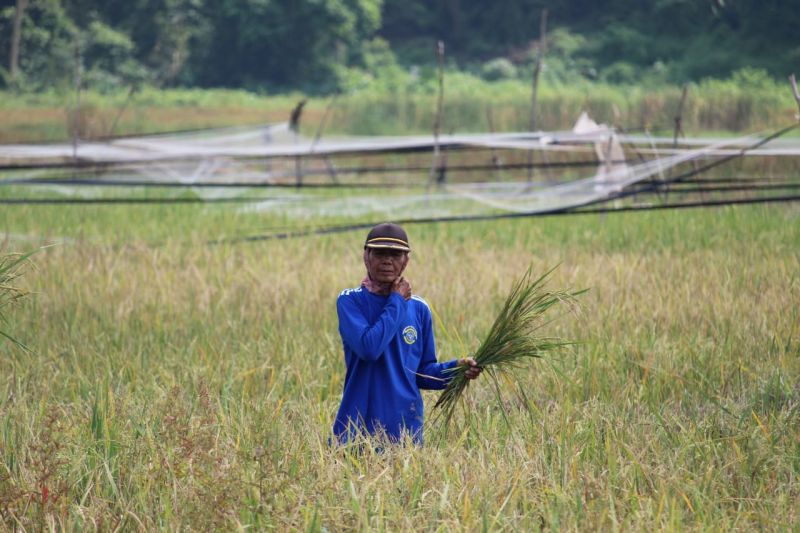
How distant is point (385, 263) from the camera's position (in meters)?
2.61

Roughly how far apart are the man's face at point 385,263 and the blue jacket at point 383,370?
0.05 meters

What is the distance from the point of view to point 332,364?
4.08 metres

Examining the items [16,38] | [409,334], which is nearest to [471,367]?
[409,334]

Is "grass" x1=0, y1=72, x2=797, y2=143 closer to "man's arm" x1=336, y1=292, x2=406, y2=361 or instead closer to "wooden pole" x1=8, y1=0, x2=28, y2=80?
"wooden pole" x1=8, y1=0, x2=28, y2=80

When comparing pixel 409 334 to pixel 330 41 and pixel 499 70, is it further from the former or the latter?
pixel 330 41

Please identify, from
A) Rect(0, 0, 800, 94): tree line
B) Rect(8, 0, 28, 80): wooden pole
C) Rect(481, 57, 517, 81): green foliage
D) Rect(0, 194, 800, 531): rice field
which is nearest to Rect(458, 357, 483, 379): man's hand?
Rect(0, 194, 800, 531): rice field

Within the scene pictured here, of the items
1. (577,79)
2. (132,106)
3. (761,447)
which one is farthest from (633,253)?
(577,79)

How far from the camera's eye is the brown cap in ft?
8.46

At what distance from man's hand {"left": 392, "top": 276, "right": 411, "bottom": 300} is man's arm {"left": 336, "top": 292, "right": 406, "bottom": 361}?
2 centimetres

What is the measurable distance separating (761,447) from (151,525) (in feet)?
4.67

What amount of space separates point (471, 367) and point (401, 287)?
28 centimetres

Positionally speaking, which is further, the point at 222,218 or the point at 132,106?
the point at 132,106

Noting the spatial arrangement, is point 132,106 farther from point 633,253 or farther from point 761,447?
point 761,447

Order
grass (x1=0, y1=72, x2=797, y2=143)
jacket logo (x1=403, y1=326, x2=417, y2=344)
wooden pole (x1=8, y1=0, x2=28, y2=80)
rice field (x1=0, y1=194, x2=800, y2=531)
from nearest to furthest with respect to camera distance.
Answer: rice field (x1=0, y1=194, x2=800, y2=531)
jacket logo (x1=403, y1=326, x2=417, y2=344)
grass (x1=0, y1=72, x2=797, y2=143)
wooden pole (x1=8, y1=0, x2=28, y2=80)
